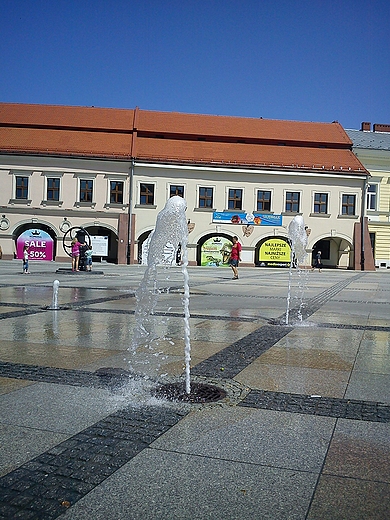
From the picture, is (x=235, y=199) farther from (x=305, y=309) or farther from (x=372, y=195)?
(x=305, y=309)

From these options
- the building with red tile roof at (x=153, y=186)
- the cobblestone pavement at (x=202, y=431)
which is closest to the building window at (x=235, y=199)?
the building with red tile roof at (x=153, y=186)

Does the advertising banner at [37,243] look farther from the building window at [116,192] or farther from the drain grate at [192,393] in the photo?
the drain grate at [192,393]

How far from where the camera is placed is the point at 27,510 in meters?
2.85

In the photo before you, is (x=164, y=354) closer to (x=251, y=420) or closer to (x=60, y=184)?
(x=251, y=420)

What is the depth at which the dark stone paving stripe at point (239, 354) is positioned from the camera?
6043 millimetres

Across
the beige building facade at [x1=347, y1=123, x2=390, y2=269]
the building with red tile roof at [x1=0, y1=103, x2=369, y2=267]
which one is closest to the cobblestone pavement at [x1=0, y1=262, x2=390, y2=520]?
the building with red tile roof at [x1=0, y1=103, x2=369, y2=267]

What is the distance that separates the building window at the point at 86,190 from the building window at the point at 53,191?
186 cm

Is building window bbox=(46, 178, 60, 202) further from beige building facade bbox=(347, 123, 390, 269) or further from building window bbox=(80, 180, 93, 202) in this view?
beige building facade bbox=(347, 123, 390, 269)

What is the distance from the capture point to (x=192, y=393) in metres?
5.09

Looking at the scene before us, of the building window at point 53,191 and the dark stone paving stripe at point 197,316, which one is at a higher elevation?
the building window at point 53,191

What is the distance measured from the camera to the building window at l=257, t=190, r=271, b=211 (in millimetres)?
43281

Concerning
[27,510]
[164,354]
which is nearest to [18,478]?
[27,510]

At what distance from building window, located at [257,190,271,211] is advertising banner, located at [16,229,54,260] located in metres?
16.6

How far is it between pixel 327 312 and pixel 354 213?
33410 millimetres
